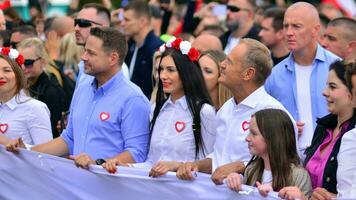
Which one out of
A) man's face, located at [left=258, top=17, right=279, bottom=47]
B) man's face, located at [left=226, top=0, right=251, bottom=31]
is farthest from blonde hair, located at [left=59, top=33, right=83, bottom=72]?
man's face, located at [left=258, top=17, right=279, bottom=47]

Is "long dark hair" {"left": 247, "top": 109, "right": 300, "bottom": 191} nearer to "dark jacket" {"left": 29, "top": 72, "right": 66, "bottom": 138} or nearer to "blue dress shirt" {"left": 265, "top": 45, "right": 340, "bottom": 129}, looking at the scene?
"blue dress shirt" {"left": 265, "top": 45, "right": 340, "bottom": 129}

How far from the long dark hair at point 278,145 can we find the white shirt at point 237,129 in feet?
1.63

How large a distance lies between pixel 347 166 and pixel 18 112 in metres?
3.73

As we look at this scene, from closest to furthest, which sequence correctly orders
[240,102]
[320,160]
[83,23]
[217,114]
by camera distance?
[320,160] → [240,102] → [217,114] → [83,23]

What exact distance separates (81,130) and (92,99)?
0.29m

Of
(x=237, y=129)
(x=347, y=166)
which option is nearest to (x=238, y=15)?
(x=237, y=129)

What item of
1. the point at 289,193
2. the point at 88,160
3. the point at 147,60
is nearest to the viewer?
the point at 289,193

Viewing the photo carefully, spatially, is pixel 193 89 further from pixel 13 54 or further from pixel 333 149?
pixel 13 54

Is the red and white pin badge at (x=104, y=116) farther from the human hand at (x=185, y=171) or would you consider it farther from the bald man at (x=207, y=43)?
the bald man at (x=207, y=43)

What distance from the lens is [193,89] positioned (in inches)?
340

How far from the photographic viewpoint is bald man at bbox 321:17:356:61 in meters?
10.8

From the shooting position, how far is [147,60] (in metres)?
13.8

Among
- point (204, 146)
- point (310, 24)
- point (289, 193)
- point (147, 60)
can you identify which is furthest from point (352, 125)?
point (147, 60)

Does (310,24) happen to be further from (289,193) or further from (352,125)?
(289,193)
